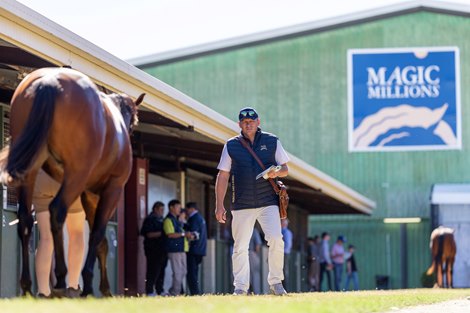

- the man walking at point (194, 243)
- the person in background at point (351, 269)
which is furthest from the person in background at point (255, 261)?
the person in background at point (351, 269)

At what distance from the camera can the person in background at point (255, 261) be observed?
25047 millimetres

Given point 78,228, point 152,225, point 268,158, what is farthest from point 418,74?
point 78,228

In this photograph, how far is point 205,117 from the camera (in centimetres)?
1792

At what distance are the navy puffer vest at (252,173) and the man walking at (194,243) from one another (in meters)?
7.17

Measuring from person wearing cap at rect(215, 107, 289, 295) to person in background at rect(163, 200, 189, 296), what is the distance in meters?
6.66

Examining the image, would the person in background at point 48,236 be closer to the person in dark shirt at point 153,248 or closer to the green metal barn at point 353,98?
the person in dark shirt at point 153,248

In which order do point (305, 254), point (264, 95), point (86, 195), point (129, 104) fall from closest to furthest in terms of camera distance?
point (86, 195) < point (129, 104) < point (305, 254) < point (264, 95)

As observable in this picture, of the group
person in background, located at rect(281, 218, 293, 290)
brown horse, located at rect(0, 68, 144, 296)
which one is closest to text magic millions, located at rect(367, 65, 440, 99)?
person in background, located at rect(281, 218, 293, 290)

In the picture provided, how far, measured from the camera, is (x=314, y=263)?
32.8 m

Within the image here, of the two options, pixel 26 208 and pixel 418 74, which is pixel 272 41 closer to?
pixel 418 74

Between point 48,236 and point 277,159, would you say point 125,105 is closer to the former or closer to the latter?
point 48,236

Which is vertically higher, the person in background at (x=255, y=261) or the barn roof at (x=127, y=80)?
the barn roof at (x=127, y=80)

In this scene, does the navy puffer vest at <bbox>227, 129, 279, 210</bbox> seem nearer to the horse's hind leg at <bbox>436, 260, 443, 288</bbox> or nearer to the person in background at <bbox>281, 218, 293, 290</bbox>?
the person in background at <bbox>281, 218, 293, 290</bbox>

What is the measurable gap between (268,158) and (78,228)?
3.05m
